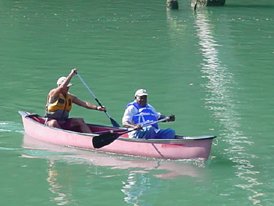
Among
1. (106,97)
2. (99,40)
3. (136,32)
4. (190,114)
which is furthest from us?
(136,32)

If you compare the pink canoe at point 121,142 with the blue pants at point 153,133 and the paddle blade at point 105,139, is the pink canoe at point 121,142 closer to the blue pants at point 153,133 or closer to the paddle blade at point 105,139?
the paddle blade at point 105,139

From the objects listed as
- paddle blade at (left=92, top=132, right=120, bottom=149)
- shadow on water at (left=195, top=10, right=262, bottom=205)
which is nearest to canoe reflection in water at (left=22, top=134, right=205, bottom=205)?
paddle blade at (left=92, top=132, right=120, bottom=149)

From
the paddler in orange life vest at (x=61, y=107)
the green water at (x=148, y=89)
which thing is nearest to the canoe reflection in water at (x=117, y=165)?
the green water at (x=148, y=89)

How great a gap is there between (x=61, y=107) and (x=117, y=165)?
223cm

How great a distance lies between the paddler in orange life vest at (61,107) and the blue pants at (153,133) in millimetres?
1409

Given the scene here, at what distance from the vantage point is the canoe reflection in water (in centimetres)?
1555

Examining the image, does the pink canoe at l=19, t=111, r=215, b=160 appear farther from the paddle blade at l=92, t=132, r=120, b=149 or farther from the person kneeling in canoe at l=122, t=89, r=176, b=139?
the person kneeling in canoe at l=122, t=89, r=176, b=139

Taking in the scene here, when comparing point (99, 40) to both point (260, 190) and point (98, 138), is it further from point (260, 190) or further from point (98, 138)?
point (260, 190)

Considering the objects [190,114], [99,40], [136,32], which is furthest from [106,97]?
[136,32]

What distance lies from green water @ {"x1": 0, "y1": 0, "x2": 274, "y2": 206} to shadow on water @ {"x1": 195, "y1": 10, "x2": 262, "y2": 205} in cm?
3

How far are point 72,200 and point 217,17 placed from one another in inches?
1302

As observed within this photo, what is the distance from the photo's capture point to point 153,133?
1750 cm

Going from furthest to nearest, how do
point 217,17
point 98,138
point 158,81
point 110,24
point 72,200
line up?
point 217,17 → point 110,24 → point 158,81 → point 98,138 → point 72,200

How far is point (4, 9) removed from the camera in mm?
49781
